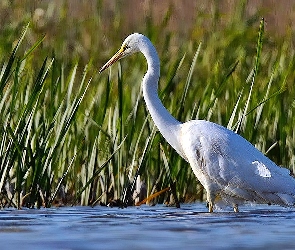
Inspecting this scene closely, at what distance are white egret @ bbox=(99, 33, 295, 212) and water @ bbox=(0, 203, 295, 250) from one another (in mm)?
173

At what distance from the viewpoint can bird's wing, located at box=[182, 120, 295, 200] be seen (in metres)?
8.12

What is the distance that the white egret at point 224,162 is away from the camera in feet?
26.7

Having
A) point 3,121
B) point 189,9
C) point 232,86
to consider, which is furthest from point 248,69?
point 189,9

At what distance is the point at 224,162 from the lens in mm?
8227

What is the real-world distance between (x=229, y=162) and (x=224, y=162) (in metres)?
0.04

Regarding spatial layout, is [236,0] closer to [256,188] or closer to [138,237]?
[256,188]

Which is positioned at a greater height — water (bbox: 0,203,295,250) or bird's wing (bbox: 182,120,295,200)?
bird's wing (bbox: 182,120,295,200)

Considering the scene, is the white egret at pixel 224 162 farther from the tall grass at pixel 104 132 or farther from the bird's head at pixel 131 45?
the bird's head at pixel 131 45

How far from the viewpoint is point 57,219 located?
24.8 feet

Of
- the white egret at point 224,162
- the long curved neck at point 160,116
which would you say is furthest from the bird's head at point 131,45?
the white egret at point 224,162

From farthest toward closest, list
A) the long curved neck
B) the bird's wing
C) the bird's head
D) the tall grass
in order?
the bird's head
the long curved neck
the bird's wing
the tall grass

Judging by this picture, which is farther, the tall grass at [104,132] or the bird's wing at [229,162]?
the bird's wing at [229,162]

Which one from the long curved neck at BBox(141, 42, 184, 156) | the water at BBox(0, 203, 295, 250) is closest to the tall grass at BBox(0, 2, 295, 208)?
the long curved neck at BBox(141, 42, 184, 156)

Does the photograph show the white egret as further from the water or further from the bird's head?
the bird's head
